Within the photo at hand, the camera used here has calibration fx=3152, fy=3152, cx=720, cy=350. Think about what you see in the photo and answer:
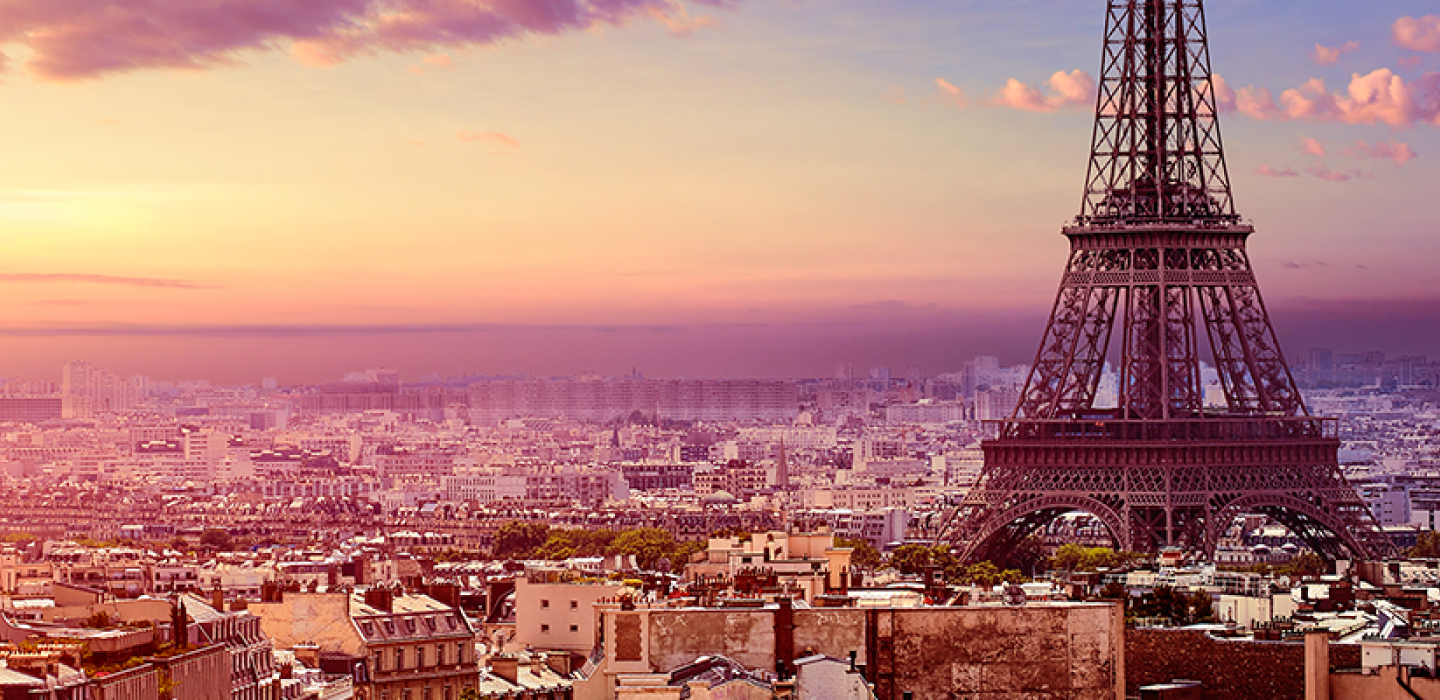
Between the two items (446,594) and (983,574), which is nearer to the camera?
(446,594)

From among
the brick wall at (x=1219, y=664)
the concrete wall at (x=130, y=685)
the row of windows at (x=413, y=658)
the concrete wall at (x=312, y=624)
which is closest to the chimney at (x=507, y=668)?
the row of windows at (x=413, y=658)

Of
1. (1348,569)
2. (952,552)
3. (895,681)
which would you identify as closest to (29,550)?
(952,552)

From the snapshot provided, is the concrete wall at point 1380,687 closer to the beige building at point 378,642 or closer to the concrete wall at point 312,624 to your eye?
the beige building at point 378,642

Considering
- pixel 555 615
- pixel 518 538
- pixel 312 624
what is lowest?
pixel 518 538

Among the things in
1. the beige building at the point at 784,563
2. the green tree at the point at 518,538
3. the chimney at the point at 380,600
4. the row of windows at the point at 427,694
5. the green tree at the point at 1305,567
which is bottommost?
the green tree at the point at 518,538

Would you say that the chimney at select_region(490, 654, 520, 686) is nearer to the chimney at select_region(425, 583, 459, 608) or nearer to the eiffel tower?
the chimney at select_region(425, 583, 459, 608)

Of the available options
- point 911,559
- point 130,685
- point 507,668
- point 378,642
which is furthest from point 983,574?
point 130,685

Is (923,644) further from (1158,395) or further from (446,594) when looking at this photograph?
(1158,395)
